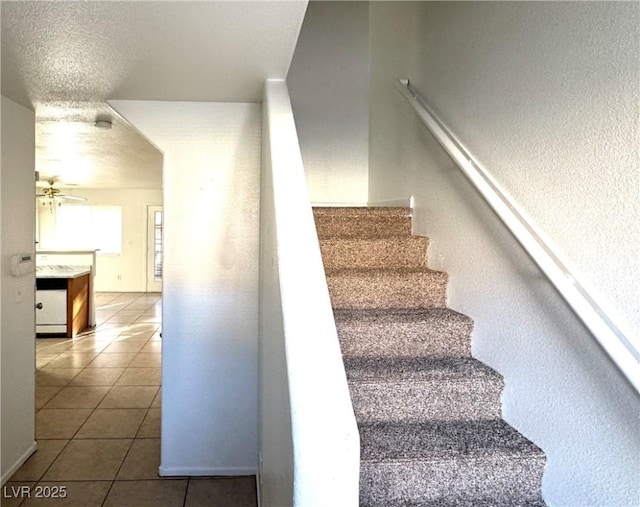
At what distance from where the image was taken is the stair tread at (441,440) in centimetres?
146

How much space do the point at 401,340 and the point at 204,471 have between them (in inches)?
55.8

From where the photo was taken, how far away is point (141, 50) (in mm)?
1729

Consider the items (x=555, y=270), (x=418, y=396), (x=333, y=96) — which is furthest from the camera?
(x=333, y=96)

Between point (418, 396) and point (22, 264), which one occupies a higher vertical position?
point (22, 264)

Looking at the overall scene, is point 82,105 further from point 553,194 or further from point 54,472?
point 553,194

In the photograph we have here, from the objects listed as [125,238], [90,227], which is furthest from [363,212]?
[90,227]

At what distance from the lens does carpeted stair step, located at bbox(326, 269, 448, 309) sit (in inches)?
84.2

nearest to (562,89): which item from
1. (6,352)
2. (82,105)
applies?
(82,105)

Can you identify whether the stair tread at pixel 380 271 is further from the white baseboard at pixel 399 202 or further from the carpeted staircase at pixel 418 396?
the white baseboard at pixel 399 202

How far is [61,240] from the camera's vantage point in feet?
30.3

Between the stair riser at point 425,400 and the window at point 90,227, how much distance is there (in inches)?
349

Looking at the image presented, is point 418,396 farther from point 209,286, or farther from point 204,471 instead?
point 204,471

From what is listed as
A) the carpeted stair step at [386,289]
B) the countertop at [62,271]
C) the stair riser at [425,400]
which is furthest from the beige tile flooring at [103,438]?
the carpeted stair step at [386,289]

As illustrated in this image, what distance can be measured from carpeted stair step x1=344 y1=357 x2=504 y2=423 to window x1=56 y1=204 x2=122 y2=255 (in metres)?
8.85
